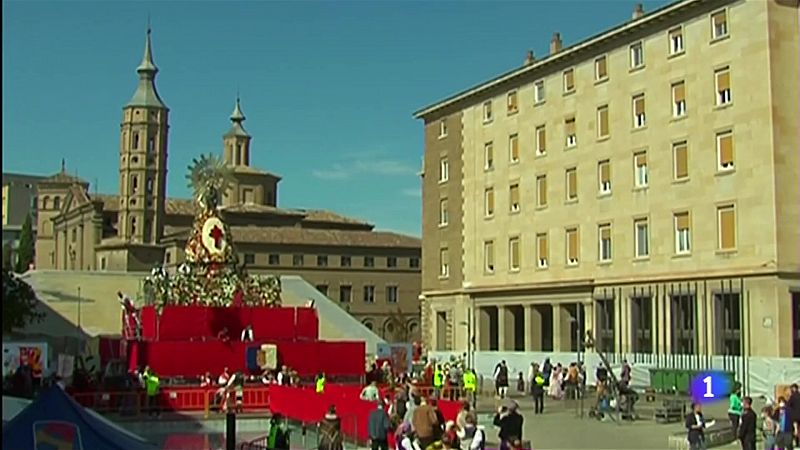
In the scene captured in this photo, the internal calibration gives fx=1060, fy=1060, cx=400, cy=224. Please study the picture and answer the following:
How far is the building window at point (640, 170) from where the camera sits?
145 feet

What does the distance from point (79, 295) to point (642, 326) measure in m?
45.5

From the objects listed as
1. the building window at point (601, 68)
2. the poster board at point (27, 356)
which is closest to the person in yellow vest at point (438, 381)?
the poster board at point (27, 356)

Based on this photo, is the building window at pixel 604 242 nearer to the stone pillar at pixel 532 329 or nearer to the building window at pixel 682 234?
the building window at pixel 682 234

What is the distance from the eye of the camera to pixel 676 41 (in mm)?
42688

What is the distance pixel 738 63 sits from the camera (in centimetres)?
3922

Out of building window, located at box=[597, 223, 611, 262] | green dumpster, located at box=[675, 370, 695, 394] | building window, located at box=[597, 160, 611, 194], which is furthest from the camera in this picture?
building window, located at box=[597, 160, 611, 194]

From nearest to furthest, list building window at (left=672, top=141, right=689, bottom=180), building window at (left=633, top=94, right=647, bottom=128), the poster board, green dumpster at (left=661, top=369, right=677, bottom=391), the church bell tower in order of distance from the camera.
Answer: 1. the poster board
2. green dumpster at (left=661, top=369, right=677, bottom=391)
3. building window at (left=672, top=141, right=689, bottom=180)
4. building window at (left=633, top=94, right=647, bottom=128)
5. the church bell tower

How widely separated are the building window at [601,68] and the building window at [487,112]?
8817mm

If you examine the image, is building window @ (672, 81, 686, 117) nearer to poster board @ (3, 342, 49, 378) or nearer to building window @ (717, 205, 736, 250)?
building window @ (717, 205, 736, 250)

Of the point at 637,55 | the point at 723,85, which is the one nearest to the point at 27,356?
the point at 723,85

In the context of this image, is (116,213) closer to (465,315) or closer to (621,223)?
(465,315)

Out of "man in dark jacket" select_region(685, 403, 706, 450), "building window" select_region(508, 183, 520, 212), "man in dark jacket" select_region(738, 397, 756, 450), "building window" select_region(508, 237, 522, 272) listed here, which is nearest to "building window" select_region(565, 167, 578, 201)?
"building window" select_region(508, 183, 520, 212)

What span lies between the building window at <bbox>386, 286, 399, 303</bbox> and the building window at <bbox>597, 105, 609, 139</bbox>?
205ft

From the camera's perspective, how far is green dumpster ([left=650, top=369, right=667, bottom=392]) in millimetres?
34812
